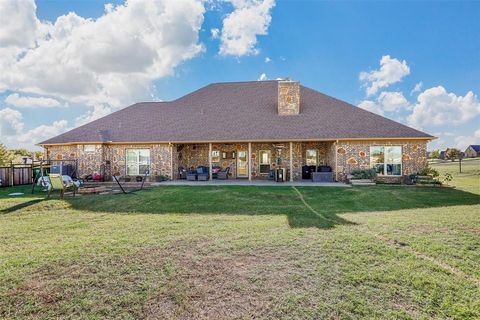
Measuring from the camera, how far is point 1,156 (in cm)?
2897

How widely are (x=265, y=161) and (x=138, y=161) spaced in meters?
8.96

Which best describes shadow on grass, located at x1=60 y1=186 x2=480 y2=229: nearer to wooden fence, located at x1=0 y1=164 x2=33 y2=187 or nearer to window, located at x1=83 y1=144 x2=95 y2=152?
window, located at x1=83 y1=144 x2=95 y2=152

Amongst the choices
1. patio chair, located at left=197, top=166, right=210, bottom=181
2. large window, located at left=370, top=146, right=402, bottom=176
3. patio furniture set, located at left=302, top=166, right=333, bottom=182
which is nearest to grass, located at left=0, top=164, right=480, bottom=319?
large window, located at left=370, top=146, right=402, bottom=176

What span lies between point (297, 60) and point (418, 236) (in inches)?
685

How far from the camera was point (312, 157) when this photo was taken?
1752 centimetres

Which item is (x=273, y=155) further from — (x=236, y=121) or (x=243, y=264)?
(x=243, y=264)

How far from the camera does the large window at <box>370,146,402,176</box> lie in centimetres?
1490

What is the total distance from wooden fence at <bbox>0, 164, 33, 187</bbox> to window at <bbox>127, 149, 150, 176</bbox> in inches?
241

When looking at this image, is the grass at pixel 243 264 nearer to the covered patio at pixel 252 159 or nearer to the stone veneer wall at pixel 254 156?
the stone veneer wall at pixel 254 156

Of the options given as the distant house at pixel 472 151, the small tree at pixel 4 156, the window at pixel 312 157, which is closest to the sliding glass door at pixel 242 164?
the window at pixel 312 157

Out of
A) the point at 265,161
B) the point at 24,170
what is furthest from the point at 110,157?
the point at 265,161

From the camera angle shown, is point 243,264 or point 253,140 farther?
point 253,140

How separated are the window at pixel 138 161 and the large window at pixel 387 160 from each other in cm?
1470

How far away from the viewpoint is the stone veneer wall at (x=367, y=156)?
48.3 feet
